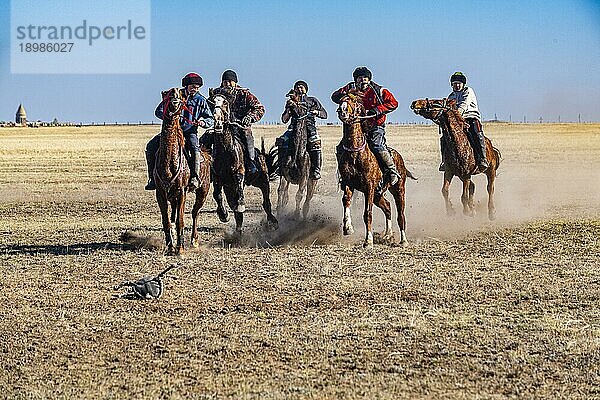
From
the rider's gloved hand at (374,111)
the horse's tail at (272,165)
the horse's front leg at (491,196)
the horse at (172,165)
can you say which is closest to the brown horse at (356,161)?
the rider's gloved hand at (374,111)

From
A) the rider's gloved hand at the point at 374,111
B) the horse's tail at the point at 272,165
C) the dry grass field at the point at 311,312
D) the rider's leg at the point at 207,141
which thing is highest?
the rider's gloved hand at the point at 374,111

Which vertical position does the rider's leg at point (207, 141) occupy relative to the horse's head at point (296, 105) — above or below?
below

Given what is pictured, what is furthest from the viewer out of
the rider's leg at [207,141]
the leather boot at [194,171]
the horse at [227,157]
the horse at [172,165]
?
the rider's leg at [207,141]

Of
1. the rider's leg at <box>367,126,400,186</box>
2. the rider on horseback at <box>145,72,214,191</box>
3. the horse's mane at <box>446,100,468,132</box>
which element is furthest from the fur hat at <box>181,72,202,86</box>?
the horse's mane at <box>446,100,468,132</box>

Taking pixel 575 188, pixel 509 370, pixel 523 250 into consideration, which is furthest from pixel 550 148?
pixel 509 370

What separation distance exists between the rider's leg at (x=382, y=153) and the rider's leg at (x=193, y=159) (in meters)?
2.57

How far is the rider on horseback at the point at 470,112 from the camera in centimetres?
1934

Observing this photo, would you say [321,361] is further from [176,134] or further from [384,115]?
[384,115]

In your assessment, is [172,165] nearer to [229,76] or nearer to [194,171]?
[194,171]

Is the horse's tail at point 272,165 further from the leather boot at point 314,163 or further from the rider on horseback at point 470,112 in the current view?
the rider on horseback at point 470,112

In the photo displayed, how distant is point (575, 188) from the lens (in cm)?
2817

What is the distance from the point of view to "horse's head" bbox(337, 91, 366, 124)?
14.7 m

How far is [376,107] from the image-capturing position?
50.3 feet

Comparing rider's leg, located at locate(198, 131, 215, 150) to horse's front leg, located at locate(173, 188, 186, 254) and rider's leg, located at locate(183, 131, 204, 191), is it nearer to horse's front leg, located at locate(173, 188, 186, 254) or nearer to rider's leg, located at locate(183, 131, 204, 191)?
rider's leg, located at locate(183, 131, 204, 191)
